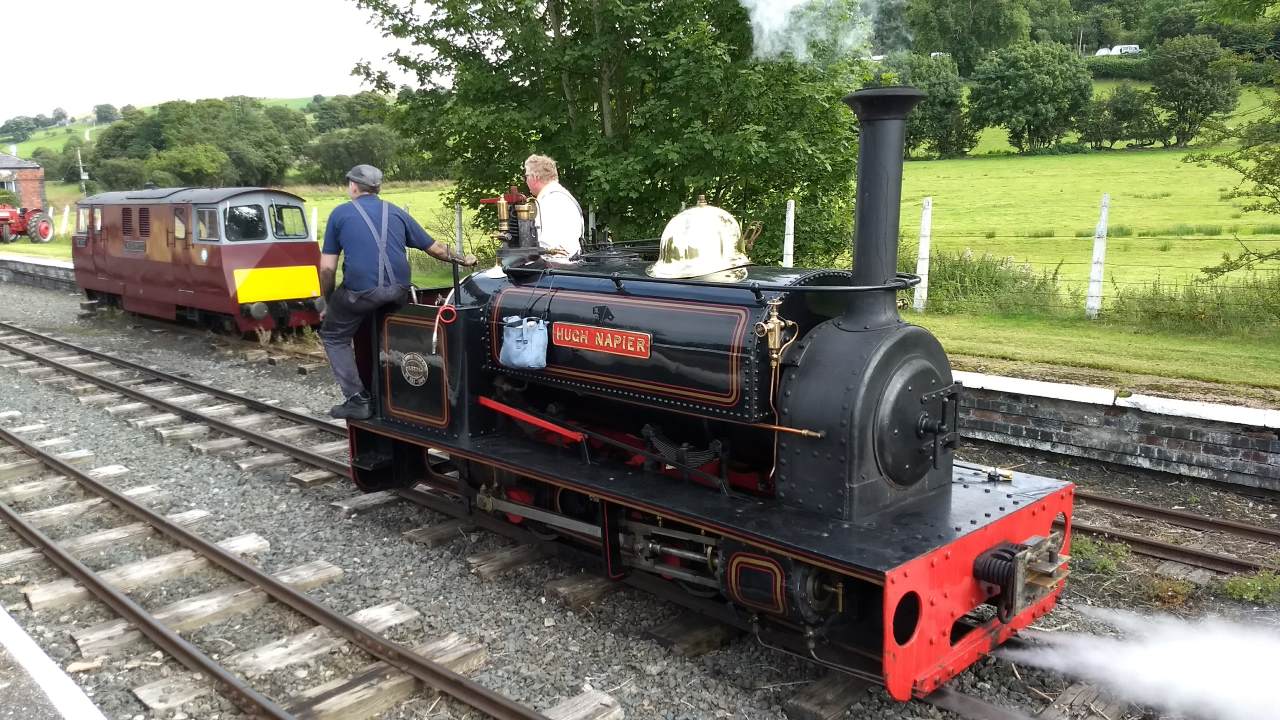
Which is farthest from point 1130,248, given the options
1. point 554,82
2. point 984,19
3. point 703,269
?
point 703,269

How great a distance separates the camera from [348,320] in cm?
588

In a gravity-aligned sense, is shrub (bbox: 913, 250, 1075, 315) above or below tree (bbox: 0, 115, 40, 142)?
below

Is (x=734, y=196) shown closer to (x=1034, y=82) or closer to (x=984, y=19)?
(x=984, y=19)

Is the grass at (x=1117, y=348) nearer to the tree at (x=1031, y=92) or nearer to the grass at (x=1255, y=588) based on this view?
the grass at (x=1255, y=588)

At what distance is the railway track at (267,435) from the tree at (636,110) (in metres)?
4.50

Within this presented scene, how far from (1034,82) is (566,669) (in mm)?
30374

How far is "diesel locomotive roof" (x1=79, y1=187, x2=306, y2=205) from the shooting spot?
1310 centimetres

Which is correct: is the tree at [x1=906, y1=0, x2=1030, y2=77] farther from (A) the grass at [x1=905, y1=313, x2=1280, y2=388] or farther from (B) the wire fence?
(A) the grass at [x1=905, y1=313, x2=1280, y2=388]

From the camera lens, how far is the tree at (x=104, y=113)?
133250 mm

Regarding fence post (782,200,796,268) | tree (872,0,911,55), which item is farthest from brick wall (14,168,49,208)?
tree (872,0,911,55)

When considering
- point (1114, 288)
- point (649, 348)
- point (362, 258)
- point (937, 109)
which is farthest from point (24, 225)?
point (649, 348)

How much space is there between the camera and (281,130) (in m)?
59.7

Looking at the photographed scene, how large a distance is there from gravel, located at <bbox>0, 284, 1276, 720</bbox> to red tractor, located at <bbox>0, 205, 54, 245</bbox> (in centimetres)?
3219

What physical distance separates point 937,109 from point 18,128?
135682mm
